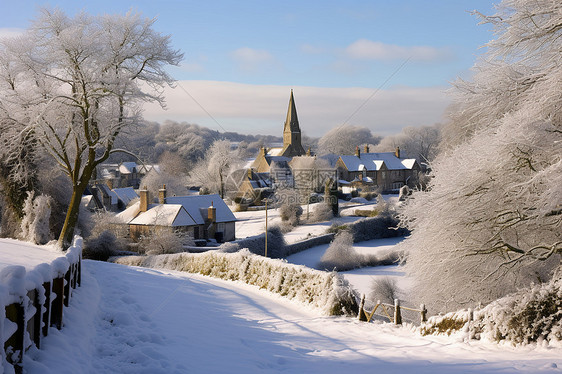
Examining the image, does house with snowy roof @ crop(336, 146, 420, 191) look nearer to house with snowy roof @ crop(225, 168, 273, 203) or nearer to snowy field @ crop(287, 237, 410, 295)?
house with snowy roof @ crop(225, 168, 273, 203)

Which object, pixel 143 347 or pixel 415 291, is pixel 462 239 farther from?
pixel 143 347

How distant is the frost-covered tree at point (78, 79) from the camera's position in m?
17.8

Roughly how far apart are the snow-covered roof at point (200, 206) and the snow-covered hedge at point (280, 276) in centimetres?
1705

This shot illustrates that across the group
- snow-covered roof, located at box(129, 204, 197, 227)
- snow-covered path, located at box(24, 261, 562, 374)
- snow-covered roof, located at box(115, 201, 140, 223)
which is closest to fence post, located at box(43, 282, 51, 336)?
snow-covered path, located at box(24, 261, 562, 374)

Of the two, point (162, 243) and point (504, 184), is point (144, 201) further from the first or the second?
point (504, 184)

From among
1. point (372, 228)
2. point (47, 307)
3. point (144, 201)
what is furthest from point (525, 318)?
point (372, 228)

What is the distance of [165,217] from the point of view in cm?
3950

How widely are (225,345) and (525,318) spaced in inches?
215

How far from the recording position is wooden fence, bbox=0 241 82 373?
483cm

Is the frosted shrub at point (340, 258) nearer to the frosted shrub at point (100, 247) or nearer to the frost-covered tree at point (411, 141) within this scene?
the frosted shrub at point (100, 247)

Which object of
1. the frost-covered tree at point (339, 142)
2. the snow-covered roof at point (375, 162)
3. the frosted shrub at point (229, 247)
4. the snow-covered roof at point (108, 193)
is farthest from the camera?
the frost-covered tree at point (339, 142)

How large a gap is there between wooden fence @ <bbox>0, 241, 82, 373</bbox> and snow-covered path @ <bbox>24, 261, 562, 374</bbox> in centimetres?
18

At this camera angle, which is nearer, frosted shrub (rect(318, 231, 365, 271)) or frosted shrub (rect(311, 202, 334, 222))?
frosted shrub (rect(318, 231, 365, 271))

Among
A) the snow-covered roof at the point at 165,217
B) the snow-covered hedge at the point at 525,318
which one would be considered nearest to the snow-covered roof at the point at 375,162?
the snow-covered roof at the point at 165,217
